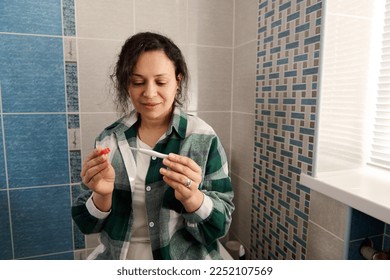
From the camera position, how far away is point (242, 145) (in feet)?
4.75

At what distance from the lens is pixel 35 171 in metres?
1.29

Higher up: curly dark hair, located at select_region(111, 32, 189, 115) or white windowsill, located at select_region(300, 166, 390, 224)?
curly dark hair, located at select_region(111, 32, 189, 115)

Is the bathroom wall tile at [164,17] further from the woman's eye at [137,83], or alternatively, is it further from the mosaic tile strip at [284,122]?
the woman's eye at [137,83]

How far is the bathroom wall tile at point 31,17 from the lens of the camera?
3.84ft

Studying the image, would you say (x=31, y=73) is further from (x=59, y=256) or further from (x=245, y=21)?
(x=245, y=21)

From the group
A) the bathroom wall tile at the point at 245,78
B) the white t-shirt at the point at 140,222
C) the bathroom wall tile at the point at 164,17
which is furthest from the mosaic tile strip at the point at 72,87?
the bathroom wall tile at the point at 245,78

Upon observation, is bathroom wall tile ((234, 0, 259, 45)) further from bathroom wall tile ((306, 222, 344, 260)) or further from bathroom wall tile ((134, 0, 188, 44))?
bathroom wall tile ((306, 222, 344, 260))

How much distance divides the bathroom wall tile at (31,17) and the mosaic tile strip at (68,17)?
2 cm

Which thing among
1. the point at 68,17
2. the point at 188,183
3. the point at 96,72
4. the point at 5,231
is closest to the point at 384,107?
the point at 188,183

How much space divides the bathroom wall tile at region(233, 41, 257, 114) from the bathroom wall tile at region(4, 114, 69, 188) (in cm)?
79

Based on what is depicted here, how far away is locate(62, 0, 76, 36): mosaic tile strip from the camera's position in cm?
124

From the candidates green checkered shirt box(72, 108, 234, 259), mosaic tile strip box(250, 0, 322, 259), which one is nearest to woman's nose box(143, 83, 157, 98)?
green checkered shirt box(72, 108, 234, 259)
